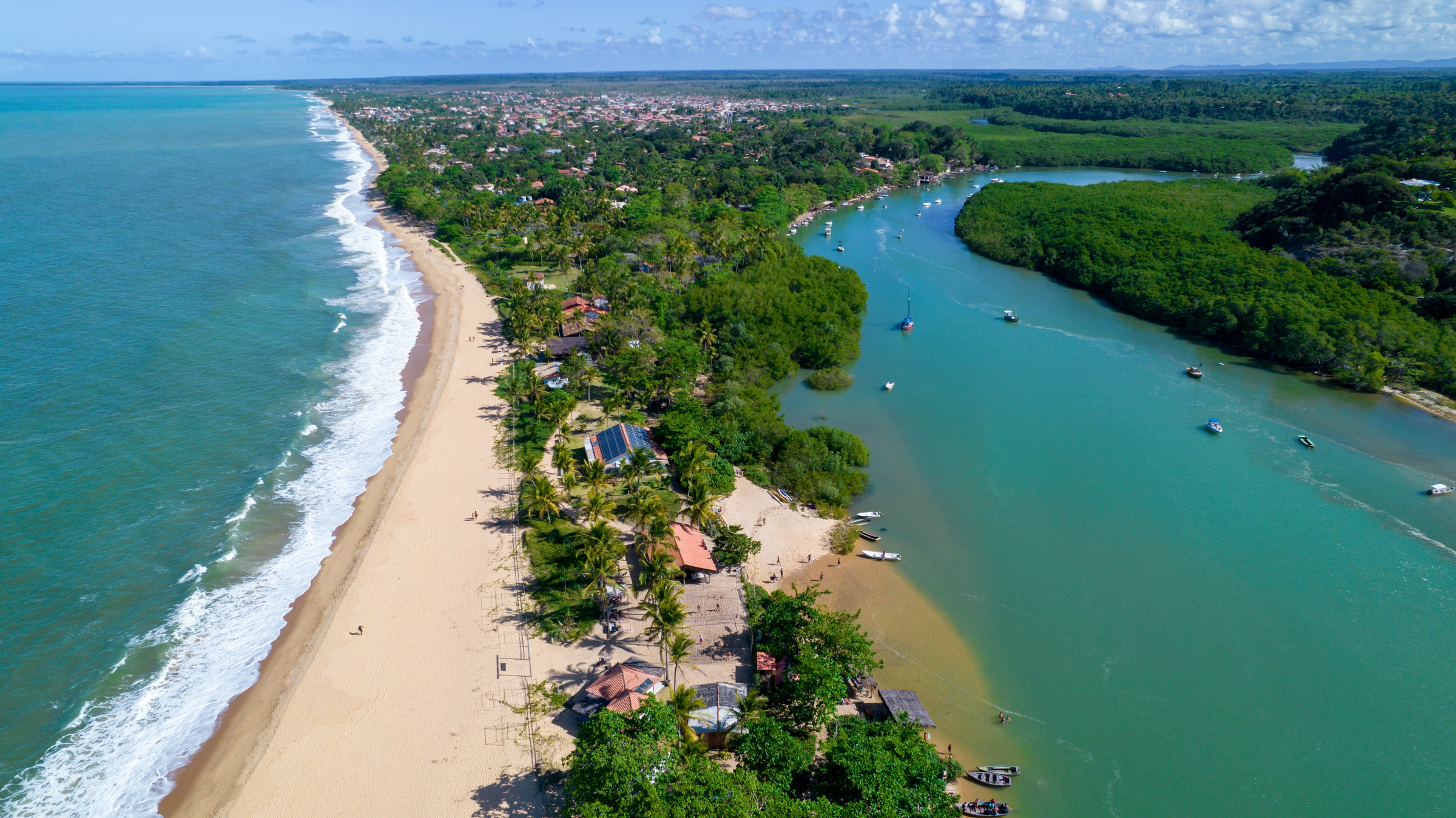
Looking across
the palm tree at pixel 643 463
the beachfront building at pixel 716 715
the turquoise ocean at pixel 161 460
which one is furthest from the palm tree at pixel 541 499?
the beachfront building at pixel 716 715

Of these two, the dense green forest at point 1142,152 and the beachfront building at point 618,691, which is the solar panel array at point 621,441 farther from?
the dense green forest at point 1142,152

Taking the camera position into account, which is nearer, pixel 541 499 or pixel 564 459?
pixel 541 499

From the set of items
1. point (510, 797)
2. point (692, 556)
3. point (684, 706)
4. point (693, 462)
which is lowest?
point (510, 797)

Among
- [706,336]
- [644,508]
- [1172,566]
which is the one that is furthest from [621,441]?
[1172,566]

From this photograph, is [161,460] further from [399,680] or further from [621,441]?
[621,441]

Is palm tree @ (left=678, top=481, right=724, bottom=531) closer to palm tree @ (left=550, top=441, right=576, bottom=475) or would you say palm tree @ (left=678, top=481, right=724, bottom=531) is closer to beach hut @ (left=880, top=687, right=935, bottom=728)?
palm tree @ (left=550, top=441, right=576, bottom=475)

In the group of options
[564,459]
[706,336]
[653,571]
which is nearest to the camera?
[653,571]

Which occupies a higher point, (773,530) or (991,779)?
(773,530)
